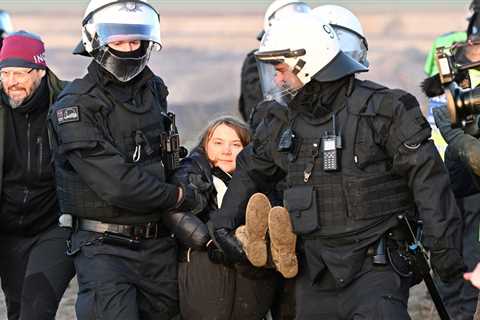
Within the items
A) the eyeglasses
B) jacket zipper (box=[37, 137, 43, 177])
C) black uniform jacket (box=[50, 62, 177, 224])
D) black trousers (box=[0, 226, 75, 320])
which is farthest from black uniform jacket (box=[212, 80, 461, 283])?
the eyeglasses

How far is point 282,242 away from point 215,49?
25.6 m

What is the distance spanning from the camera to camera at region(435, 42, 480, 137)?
5.38 meters

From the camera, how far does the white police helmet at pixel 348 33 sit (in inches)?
290

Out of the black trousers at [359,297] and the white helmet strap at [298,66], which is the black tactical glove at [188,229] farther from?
the white helmet strap at [298,66]

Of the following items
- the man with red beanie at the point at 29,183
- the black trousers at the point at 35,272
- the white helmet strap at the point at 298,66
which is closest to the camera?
the white helmet strap at the point at 298,66

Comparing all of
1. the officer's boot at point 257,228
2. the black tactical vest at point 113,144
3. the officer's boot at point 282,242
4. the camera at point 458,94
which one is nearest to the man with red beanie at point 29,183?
the black tactical vest at point 113,144

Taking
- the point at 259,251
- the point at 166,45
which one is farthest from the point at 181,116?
the point at 259,251

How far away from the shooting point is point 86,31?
6.73 m

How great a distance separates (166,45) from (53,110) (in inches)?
1014

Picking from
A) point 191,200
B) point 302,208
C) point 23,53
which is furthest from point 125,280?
point 23,53

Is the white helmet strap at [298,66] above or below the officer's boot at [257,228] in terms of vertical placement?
above

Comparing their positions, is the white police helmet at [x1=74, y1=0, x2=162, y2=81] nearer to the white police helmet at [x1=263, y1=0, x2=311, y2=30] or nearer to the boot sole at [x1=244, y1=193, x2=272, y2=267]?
the boot sole at [x1=244, y1=193, x2=272, y2=267]

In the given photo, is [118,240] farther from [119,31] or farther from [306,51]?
[306,51]

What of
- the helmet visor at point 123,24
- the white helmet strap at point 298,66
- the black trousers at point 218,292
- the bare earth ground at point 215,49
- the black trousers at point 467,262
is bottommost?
the bare earth ground at point 215,49
